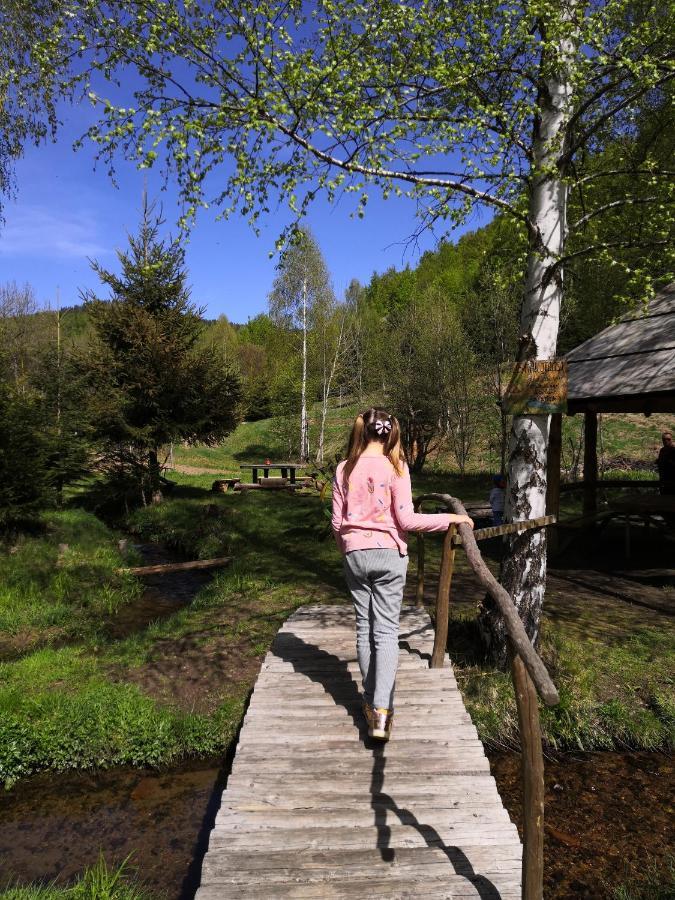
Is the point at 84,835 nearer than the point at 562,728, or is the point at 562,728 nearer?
the point at 84,835

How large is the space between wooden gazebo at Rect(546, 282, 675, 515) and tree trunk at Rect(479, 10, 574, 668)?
3783 millimetres

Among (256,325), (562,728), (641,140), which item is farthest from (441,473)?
(256,325)

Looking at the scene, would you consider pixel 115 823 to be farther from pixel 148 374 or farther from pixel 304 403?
pixel 304 403

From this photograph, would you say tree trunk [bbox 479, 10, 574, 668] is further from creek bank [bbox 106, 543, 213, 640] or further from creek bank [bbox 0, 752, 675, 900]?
creek bank [bbox 106, 543, 213, 640]

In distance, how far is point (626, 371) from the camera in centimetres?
921

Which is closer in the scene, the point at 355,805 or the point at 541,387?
the point at 355,805

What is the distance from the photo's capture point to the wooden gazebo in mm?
8656

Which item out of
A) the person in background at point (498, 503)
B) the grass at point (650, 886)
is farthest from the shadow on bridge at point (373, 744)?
the person in background at point (498, 503)

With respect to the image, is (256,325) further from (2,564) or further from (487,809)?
(487,809)

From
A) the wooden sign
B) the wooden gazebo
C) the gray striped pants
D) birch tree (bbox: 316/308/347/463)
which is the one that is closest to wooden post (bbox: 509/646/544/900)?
the gray striped pants

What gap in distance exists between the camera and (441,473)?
25.7 m

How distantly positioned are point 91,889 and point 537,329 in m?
5.41

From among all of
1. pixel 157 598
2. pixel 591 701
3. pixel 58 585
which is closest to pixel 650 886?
pixel 591 701

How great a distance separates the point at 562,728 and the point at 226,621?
4.23 metres
